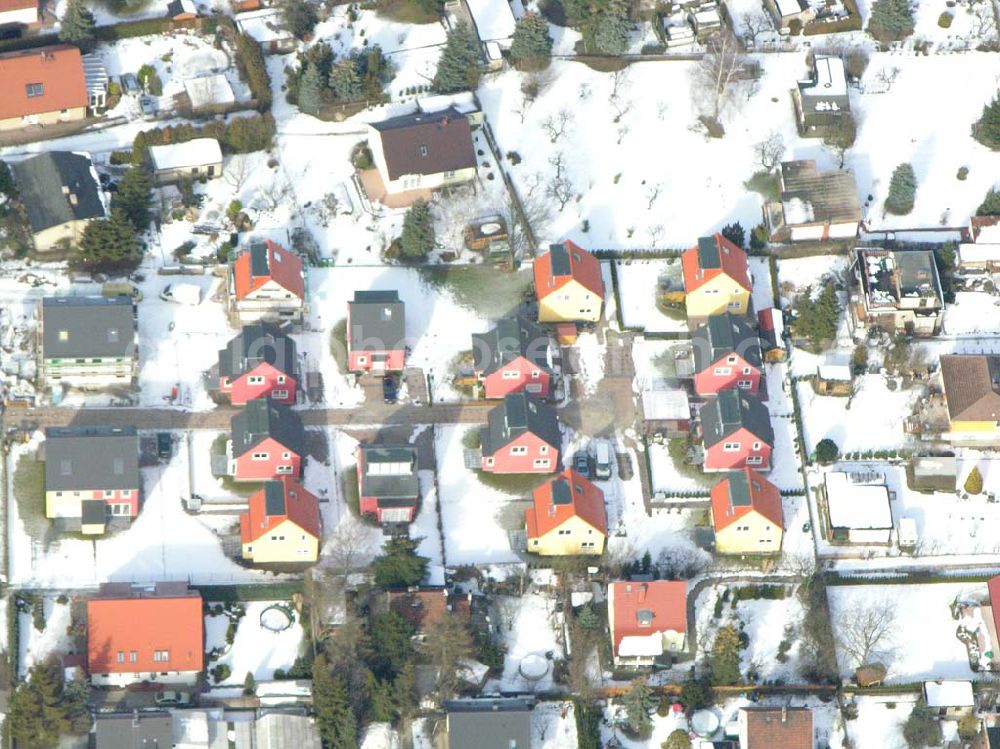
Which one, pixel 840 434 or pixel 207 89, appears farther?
pixel 207 89

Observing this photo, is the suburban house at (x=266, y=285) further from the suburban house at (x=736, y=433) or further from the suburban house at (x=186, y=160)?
the suburban house at (x=736, y=433)

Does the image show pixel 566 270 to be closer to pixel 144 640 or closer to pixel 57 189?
pixel 57 189

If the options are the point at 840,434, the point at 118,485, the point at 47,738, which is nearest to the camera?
the point at 47,738

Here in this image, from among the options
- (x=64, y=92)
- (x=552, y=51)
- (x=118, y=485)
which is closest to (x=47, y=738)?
(x=118, y=485)

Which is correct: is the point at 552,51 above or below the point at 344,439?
above

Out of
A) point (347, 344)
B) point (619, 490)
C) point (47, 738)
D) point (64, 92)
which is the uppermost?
point (64, 92)

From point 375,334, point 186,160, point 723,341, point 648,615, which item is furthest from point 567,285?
point 186,160

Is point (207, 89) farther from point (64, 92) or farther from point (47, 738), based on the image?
point (47, 738)
